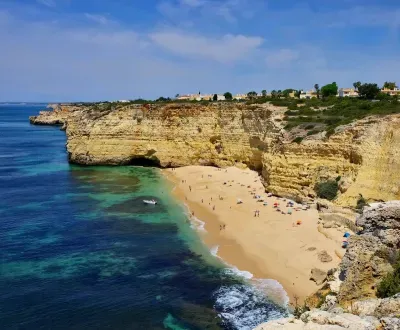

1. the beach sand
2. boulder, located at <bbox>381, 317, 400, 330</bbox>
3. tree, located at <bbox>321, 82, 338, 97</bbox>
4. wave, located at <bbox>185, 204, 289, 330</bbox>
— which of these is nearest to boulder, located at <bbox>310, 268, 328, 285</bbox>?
the beach sand

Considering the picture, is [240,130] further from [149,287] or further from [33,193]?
[149,287]

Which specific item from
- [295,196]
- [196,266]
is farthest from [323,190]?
[196,266]

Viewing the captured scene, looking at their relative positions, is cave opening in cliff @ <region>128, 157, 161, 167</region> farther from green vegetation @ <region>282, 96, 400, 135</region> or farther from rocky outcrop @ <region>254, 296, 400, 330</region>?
rocky outcrop @ <region>254, 296, 400, 330</region>

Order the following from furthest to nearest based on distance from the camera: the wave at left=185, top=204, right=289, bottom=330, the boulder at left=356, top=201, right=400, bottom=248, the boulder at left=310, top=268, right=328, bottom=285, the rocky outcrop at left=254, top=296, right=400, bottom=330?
the boulder at left=310, top=268, right=328, bottom=285 → the wave at left=185, top=204, right=289, bottom=330 → the boulder at left=356, top=201, right=400, bottom=248 → the rocky outcrop at left=254, top=296, right=400, bottom=330

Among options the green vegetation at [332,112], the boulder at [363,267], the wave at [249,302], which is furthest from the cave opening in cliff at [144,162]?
the boulder at [363,267]

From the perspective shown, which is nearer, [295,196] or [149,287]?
[149,287]

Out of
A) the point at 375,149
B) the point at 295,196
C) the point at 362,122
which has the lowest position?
the point at 295,196
